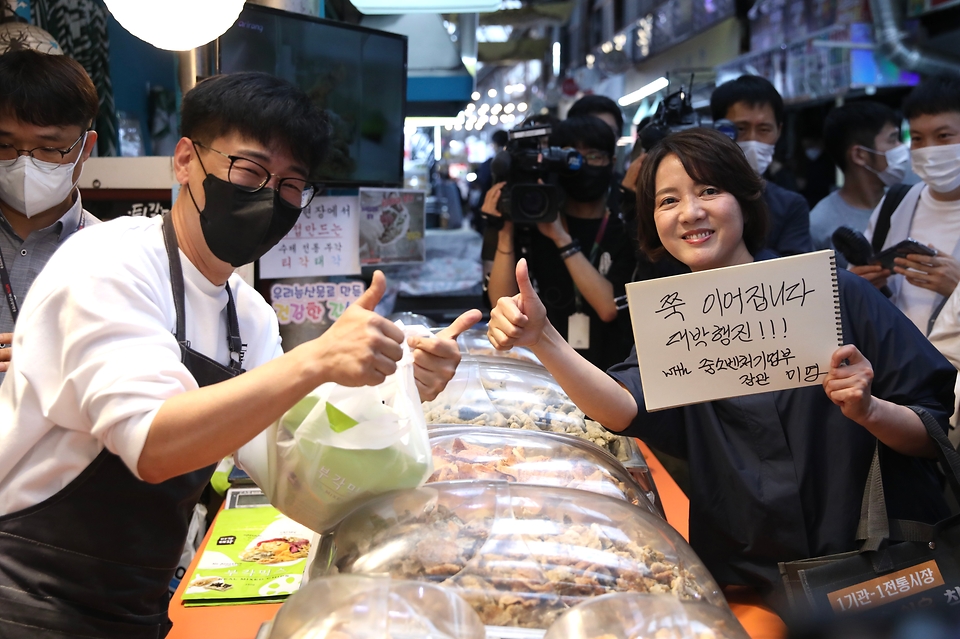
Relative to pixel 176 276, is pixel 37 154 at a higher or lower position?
higher

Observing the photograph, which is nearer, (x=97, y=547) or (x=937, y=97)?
(x=97, y=547)

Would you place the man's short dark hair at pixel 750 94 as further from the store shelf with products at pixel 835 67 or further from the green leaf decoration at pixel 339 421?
the store shelf with products at pixel 835 67

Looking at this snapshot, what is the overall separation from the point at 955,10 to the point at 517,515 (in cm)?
701

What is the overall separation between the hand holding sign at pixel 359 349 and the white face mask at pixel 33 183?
1.37 metres

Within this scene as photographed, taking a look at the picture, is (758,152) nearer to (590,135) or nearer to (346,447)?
(590,135)

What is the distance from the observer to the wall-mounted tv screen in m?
2.41

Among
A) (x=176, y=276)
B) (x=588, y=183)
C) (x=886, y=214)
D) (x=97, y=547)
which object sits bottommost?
(x=97, y=547)

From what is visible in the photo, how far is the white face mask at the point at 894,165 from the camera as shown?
338 cm

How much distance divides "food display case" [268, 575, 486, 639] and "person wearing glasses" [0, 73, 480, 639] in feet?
0.76

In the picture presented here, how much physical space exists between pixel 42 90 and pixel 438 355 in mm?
1369

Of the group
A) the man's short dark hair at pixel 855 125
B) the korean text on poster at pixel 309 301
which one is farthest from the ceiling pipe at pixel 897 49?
the korean text on poster at pixel 309 301

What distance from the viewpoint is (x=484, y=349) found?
99.3 inches

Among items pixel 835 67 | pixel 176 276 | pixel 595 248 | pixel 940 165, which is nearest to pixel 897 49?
pixel 835 67

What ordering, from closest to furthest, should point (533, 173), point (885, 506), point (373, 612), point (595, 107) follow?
point (373, 612) < point (885, 506) < point (533, 173) < point (595, 107)
